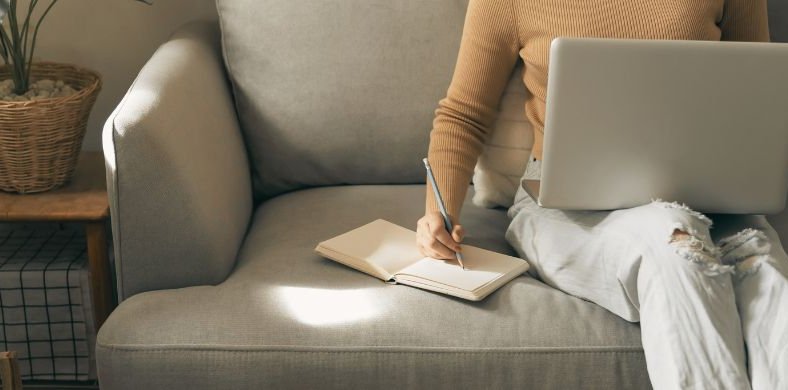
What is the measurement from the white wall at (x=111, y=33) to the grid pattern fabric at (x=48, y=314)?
445 millimetres

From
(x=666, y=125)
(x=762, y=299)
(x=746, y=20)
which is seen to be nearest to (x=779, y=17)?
(x=746, y=20)

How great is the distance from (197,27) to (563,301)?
104 cm

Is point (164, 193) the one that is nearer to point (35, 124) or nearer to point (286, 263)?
point (286, 263)

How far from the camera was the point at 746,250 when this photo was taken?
1.31 meters

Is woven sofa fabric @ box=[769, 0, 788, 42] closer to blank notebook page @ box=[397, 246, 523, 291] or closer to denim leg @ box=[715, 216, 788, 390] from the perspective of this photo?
denim leg @ box=[715, 216, 788, 390]

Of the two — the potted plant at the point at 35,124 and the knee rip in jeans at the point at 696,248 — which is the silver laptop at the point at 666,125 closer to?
the knee rip in jeans at the point at 696,248

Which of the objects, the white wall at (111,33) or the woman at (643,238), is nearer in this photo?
the woman at (643,238)

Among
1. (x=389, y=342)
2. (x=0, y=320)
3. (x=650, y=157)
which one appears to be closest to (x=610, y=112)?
(x=650, y=157)

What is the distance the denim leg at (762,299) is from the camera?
1171 mm

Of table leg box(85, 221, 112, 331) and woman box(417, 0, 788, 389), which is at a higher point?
woman box(417, 0, 788, 389)

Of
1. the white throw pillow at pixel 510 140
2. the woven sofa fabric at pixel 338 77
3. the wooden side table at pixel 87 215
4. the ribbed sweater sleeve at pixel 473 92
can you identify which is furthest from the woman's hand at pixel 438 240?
the wooden side table at pixel 87 215

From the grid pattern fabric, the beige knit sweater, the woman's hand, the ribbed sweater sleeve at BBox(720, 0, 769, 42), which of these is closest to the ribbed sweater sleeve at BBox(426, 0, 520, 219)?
the beige knit sweater

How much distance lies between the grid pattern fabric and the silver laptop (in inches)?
38.9

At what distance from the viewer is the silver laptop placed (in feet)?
4.16
